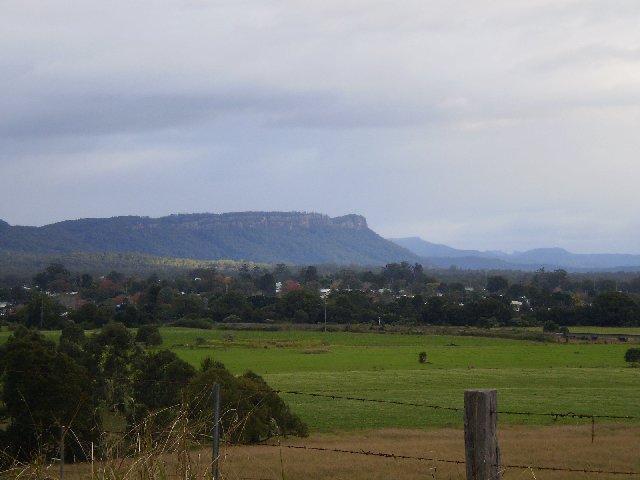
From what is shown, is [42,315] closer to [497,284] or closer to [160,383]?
[160,383]

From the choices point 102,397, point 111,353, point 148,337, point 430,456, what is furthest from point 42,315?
point 430,456

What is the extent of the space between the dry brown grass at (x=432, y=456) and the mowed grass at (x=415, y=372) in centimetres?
373

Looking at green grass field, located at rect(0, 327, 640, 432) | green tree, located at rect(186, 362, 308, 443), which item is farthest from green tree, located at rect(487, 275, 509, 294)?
green tree, located at rect(186, 362, 308, 443)

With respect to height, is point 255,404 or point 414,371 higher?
point 255,404

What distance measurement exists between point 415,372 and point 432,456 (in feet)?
112

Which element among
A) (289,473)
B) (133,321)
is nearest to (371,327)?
(133,321)

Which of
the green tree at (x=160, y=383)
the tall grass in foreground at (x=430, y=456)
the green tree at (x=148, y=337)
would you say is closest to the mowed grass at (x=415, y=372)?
the green tree at (x=148, y=337)

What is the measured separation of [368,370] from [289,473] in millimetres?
39514

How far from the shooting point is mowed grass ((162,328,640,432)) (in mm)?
36688

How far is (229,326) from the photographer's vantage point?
97312mm

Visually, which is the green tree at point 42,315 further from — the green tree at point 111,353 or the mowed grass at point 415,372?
the green tree at point 111,353

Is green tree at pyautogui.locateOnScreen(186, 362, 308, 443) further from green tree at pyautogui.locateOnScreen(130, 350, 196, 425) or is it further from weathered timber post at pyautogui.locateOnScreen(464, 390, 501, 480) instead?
weathered timber post at pyautogui.locateOnScreen(464, 390, 501, 480)

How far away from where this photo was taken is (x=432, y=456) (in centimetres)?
2164

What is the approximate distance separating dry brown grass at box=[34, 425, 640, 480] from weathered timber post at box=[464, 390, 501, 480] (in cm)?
795
